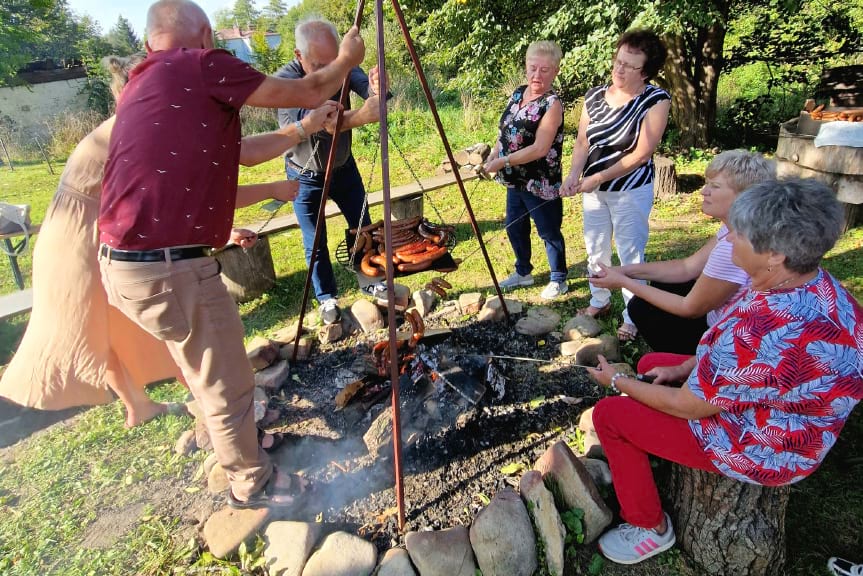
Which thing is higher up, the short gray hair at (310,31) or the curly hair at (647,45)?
the short gray hair at (310,31)

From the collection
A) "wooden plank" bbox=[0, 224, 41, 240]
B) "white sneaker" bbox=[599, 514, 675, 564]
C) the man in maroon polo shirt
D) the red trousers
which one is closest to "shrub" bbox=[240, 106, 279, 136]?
"wooden plank" bbox=[0, 224, 41, 240]

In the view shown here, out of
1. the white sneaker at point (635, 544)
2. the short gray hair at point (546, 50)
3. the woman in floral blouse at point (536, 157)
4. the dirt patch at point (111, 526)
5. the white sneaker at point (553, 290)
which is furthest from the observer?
the white sneaker at point (553, 290)

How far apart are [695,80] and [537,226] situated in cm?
569

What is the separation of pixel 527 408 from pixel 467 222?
3730mm

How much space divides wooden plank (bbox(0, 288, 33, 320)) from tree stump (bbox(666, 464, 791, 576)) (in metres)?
5.08

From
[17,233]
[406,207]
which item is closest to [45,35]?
[17,233]

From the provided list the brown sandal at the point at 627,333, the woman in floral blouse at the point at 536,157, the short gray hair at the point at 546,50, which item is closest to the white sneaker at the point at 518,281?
the woman in floral blouse at the point at 536,157

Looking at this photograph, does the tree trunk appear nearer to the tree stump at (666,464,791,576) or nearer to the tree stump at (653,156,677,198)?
the tree stump at (653,156,677,198)

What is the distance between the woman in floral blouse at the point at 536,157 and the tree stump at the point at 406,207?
206 cm

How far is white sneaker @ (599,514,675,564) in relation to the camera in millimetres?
2164

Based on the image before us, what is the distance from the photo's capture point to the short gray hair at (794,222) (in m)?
1.59

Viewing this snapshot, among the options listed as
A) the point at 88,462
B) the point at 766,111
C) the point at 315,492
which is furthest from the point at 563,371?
the point at 766,111

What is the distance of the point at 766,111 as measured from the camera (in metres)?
8.58

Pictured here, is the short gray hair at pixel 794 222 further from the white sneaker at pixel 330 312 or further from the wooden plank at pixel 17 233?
the wooden plank at pixel 17 233
